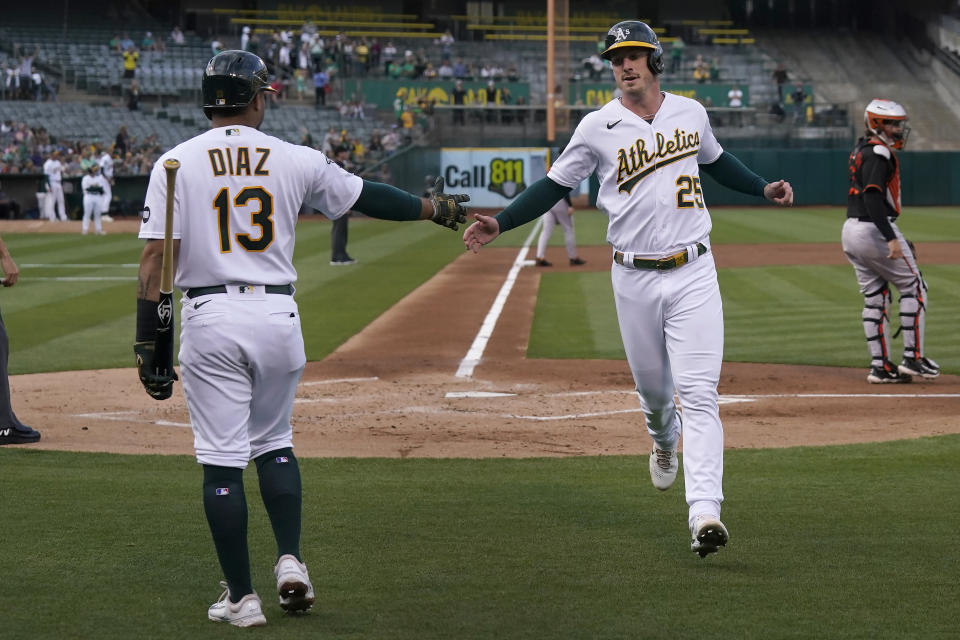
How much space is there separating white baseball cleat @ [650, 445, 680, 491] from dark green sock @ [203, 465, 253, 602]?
259 cm

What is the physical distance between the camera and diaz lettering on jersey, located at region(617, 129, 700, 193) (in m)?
5.75

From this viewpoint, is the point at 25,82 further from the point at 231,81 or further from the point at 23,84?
the point at 231,81

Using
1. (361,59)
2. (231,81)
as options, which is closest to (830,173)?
(361,59)

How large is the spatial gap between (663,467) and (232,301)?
277cm

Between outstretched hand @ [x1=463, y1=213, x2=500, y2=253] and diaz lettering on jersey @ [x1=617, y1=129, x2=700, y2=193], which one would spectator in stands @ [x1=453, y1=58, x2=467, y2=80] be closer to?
outstretched hand @ [x1=463, y1=213, x2=500, y2=253]

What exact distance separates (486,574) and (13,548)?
6.89ft

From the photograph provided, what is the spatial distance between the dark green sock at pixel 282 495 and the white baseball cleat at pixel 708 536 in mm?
1594

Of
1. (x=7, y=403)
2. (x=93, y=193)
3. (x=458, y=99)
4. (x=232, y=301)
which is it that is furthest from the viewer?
(x=458, y=99)

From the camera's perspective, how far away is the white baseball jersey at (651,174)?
5.72 meters

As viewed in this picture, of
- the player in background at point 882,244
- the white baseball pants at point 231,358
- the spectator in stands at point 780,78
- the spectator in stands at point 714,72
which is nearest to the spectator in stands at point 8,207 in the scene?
the spectator in stands at point 714,72

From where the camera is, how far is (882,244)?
1044 cm

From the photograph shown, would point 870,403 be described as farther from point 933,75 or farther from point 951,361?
point 933,75

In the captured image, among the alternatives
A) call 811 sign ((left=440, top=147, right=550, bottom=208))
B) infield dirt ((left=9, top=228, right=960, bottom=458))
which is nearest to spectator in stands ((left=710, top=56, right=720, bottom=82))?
call 811 sign ((left=440, top=147, right=550, bottom=208))

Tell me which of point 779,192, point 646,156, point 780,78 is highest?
point 646,156
